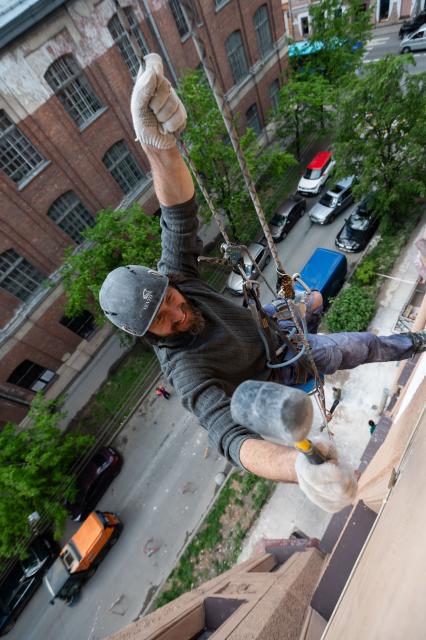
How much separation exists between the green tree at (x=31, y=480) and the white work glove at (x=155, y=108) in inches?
414

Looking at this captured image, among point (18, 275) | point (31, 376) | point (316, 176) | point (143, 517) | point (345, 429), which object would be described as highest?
point (18, 275)

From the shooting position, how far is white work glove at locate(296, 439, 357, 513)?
77.2 inches

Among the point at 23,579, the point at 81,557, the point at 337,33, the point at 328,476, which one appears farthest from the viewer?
the point at 337,33

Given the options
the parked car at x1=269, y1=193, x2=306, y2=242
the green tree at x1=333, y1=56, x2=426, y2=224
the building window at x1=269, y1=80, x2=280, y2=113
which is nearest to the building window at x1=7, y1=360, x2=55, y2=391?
the parked car at x1=269, y1=193, x2=306, y2=242

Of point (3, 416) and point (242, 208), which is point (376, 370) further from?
point (3, 416)

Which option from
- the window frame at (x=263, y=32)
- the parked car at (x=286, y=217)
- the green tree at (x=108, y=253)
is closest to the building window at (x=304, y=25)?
the window frame at (x=263, y=32)

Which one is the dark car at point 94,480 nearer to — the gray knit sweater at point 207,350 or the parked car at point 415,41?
the gray knit sweater at point 207,350

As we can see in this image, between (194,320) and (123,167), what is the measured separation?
46.9 ft

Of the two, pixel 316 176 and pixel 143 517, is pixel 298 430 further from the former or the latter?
pixel 316 176

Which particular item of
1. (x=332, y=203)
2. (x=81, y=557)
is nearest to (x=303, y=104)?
(x=332, y=203)

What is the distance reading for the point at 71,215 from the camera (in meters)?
14.1

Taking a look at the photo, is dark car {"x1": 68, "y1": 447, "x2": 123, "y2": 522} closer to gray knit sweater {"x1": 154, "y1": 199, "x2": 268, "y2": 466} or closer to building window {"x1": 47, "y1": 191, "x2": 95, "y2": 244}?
building window {"x1": 47, "y1": 191, "x2": 95, "y2": 244}

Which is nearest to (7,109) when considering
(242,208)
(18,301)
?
(18,301)

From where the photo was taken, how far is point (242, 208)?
601 inches
